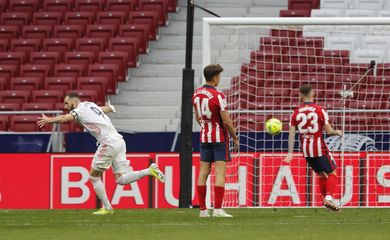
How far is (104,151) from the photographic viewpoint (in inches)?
687

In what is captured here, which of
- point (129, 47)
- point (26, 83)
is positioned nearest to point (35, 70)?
point (26, 83)

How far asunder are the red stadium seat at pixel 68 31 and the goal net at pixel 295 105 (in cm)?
624

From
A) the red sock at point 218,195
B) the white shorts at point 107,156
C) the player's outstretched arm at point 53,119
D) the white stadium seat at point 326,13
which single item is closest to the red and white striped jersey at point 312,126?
the red sock at point 218,195

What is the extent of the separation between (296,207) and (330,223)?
5.73 metres

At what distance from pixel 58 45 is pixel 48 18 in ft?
4.38

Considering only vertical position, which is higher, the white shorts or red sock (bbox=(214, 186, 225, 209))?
the white shorts

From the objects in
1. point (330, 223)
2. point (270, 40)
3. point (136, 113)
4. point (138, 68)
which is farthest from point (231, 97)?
point (330, 223)

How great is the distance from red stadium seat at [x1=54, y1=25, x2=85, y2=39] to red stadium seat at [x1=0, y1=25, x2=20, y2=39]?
38.5 inches

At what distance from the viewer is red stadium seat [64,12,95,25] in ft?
96.5

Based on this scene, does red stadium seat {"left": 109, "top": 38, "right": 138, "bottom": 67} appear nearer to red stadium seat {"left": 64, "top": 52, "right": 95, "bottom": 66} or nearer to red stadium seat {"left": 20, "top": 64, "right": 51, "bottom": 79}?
red stadium seat {"left": 64, "top": 52, "right": 95, "bottom": 66}

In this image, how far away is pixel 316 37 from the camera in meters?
25.1

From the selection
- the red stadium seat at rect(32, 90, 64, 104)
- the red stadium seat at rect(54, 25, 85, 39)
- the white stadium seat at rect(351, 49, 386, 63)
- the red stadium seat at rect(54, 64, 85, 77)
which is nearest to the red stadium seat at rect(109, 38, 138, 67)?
the red stadium seat at rect(54, 64, 85, 77)

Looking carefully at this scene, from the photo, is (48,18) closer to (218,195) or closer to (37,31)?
(37,31)

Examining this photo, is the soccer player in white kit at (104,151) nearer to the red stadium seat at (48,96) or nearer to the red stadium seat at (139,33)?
the red stadium seat at (48,96)
